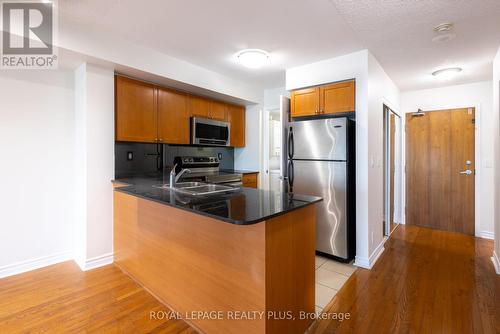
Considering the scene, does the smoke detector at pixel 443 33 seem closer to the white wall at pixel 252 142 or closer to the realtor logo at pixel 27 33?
the white wall at pixel 252 142

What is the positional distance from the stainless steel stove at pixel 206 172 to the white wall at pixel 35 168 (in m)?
1.41

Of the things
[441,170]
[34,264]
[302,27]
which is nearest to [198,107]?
[302,27]

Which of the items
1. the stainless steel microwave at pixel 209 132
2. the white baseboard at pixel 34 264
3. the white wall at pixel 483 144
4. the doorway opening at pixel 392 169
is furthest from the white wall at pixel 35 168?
the white wall at pixel 483 144

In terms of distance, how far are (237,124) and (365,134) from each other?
2.29 metres

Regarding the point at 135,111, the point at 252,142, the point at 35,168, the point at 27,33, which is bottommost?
the point at 35,168

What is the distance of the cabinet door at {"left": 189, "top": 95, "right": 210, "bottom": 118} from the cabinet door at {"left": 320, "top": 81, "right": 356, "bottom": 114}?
1.73m

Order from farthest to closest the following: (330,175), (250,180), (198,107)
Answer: (250,180)
(198,107)
(330,175)

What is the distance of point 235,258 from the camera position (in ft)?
5.04

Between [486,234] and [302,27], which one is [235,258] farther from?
[486,234]

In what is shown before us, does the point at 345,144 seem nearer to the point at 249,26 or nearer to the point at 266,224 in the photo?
the point at 249,26

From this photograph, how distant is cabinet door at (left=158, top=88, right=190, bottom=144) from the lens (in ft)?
10.8

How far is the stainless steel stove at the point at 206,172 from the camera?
3723mm

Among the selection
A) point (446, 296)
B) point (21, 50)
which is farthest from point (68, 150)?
point (446, 296)

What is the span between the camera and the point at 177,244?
6.33ft
